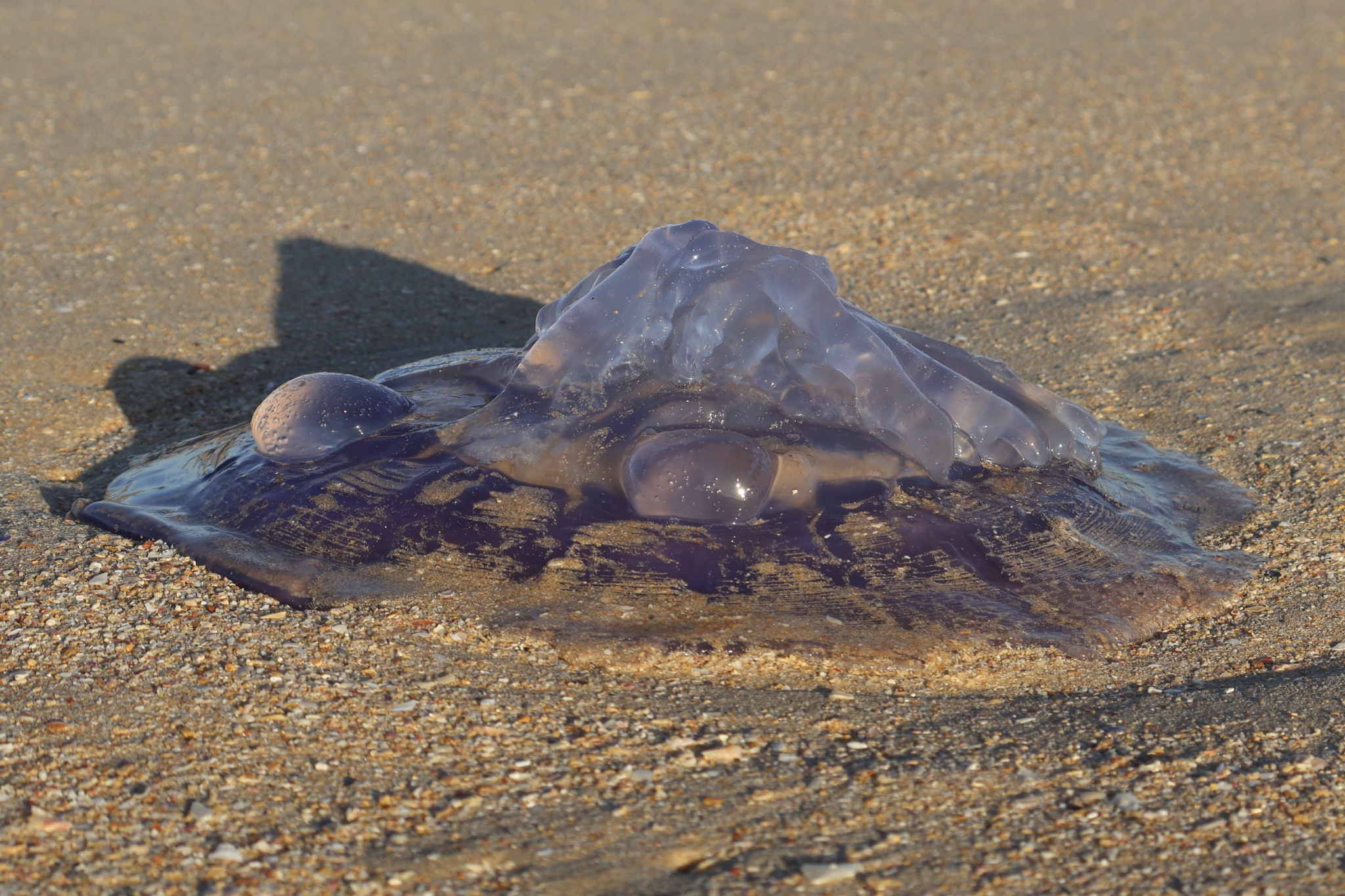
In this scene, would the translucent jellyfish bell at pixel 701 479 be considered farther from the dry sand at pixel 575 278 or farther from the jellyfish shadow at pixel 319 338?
the jellyfish shadow at pixel 319 338

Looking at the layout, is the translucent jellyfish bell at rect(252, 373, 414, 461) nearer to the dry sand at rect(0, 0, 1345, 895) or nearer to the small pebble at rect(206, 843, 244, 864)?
the dry sand at rect(0, 0, 1345, 895)

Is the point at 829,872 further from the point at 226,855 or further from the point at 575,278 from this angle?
the point at 575,278

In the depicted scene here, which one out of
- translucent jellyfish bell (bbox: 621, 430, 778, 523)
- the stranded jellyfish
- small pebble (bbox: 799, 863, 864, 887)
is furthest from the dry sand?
translucent jellyfish bell (bbox: 621, 430, 778, 523)

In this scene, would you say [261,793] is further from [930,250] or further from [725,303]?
[930,250]

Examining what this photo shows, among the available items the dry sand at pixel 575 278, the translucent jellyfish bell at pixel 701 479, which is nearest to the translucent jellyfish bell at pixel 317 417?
the dry sand at pixel 575 278

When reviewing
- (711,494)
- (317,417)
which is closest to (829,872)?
(711,494)
